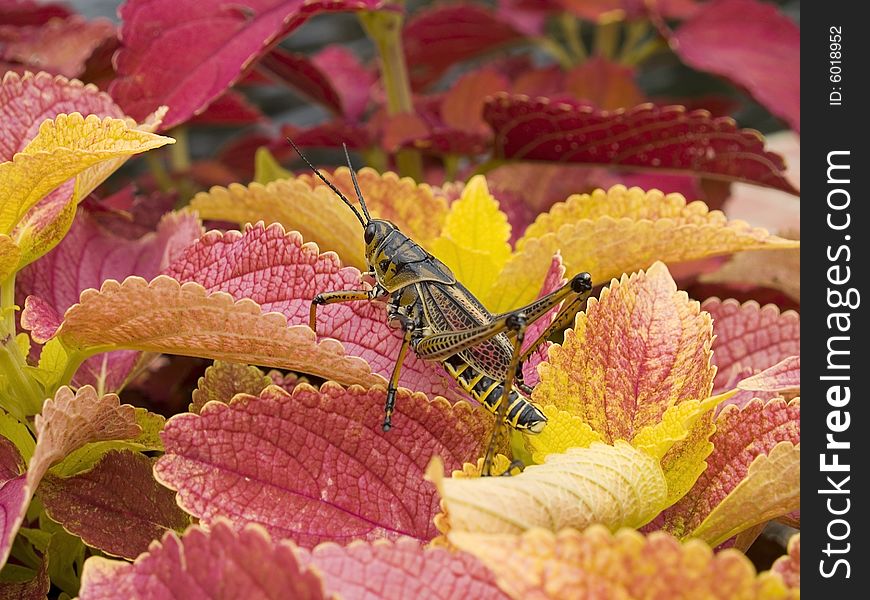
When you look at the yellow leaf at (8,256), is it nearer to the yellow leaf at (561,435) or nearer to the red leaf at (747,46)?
the yellow leaf at (561,435)

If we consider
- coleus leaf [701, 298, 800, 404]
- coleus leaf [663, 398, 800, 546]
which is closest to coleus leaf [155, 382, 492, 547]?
coleus leaf [663, 398, 800, 546]

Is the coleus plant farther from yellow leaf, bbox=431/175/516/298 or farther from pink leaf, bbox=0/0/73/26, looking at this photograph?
pink leaf, bbox=0/0/73/26

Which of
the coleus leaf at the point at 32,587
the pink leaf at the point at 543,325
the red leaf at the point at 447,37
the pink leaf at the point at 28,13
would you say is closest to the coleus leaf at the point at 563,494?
the pink leaf at the point at 543,325

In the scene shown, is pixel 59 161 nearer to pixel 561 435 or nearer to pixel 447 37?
pixel 561 435

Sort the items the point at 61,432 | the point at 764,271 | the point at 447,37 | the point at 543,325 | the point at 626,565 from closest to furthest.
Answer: the point at 626,565, the point at 61,432, the point at 543,325, the point at 764,271, the point at 447,37

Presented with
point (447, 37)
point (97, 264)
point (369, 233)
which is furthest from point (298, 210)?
point (447, 37)

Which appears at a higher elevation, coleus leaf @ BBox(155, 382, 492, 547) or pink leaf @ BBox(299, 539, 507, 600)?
coleus leaf @ BBox(155, 382, 492, 547)
